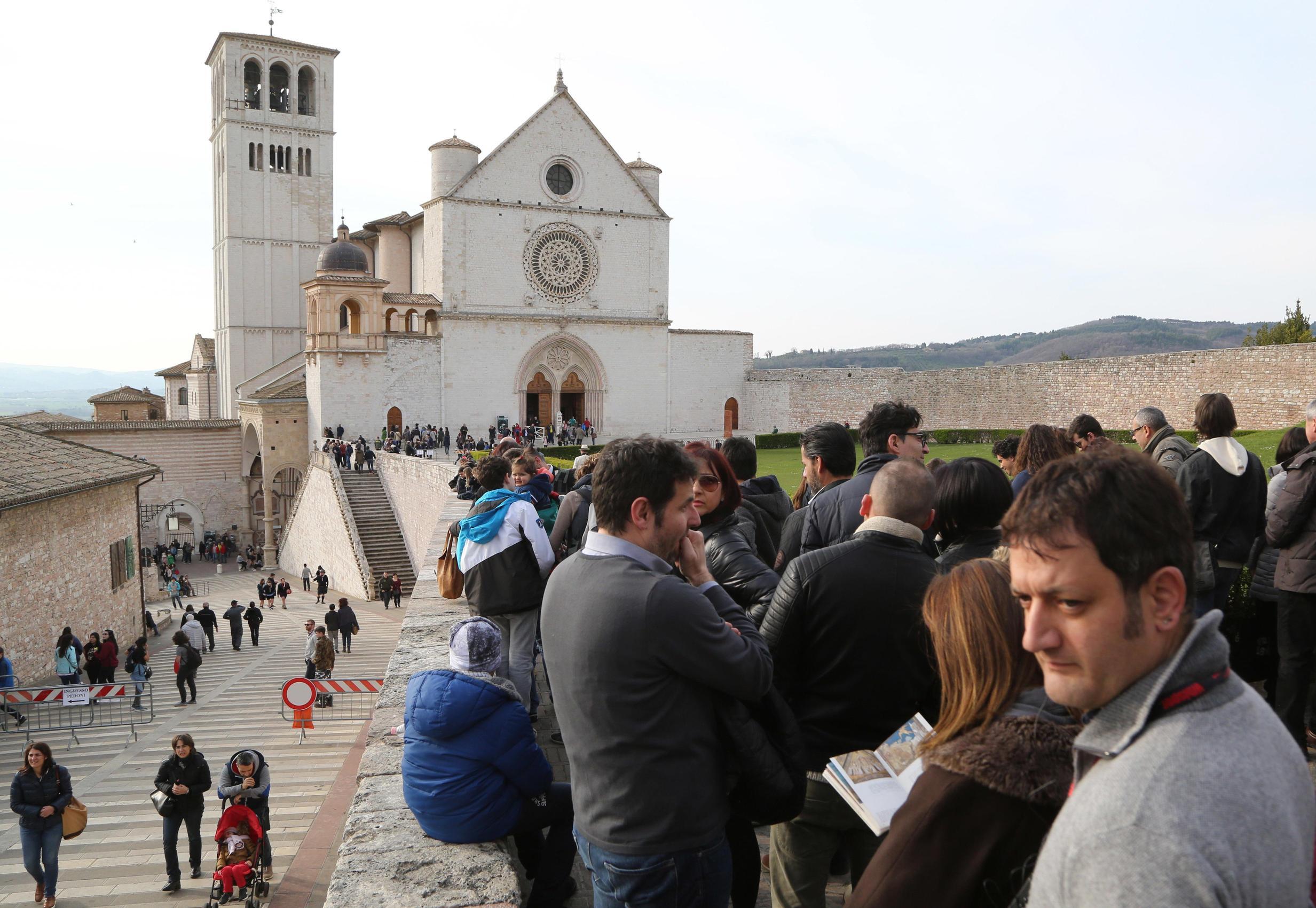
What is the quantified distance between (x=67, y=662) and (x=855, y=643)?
581 inches

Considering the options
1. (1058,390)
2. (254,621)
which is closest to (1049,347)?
(1058,390)

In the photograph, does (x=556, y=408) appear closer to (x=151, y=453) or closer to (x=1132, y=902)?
(x=151, y=453)

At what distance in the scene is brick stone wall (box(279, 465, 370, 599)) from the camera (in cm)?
2689

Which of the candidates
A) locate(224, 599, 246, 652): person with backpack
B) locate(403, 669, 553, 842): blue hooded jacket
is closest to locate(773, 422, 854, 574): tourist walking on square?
locate(403, 669, 553, 842): blue hooded jacket

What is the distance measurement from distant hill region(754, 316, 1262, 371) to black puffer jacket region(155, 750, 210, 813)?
123m

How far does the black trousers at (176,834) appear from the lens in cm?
708

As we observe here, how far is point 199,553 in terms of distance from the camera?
40.6 metres

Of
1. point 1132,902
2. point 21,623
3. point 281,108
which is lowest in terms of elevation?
point 21,623

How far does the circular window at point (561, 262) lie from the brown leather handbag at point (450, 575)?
108 ft

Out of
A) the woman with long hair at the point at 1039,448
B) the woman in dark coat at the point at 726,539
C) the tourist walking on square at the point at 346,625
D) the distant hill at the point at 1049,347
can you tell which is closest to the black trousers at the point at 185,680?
the tourist walking on square at the point at 346,625

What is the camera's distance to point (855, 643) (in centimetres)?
285

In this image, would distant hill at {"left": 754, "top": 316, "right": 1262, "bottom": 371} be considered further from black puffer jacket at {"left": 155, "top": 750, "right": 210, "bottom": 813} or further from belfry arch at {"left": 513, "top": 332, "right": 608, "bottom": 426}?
black puffer jacket at {"left": 155, "top": 750, "right": 210, "bottom": 813}

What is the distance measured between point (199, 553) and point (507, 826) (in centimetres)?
4209

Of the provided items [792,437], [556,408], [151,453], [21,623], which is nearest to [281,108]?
[151,453]
